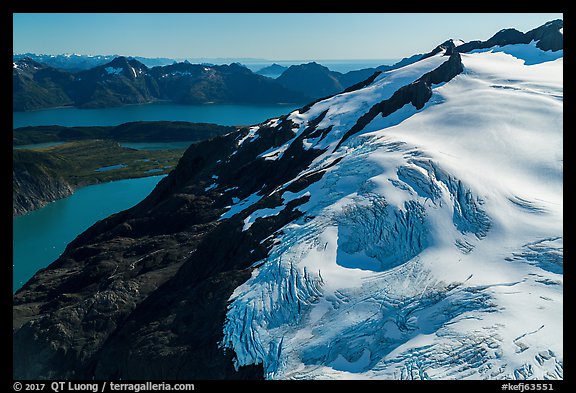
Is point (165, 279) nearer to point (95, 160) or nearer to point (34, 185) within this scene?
point (34, 185)

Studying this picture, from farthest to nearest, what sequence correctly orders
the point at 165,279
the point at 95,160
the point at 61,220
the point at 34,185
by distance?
the point at 95,160 → the point at 34,185 → the point at 61,220 → the point at 165,279

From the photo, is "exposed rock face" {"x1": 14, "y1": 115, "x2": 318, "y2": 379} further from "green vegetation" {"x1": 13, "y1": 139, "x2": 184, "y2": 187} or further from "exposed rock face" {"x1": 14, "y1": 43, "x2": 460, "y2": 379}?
"green vegetation" {"x1": 13, "y1": 139, "x2": 184, "y2": 187}

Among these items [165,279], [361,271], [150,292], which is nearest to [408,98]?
[361,271]

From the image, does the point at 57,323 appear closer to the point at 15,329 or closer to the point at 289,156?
the point at 15,329

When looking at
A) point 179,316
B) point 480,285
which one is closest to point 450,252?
point 480,285

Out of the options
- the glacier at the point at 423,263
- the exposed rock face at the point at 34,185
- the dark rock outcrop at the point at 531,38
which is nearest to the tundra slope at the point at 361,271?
the glacier at the point at 423,263
